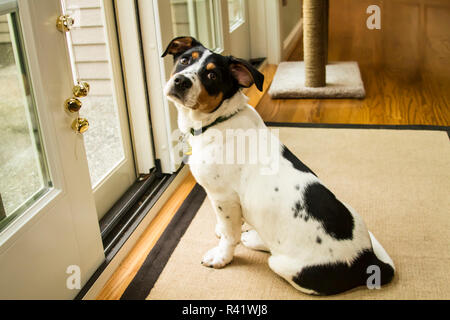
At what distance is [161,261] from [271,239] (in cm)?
52

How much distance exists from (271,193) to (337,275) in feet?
1.16

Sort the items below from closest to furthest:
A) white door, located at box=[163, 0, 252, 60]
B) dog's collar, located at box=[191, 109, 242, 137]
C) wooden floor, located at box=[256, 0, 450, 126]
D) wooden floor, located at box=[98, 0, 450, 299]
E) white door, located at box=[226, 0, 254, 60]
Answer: dog's collar, located at box=[191, 109, 242, 137] → wooden floor, located at box=[98, 0, 450, 299] → white door, located at box=[163, 0, 252, 60] → wooden floor, located at box=[256, 0, 450, 126] → white door, located at box=[226, 0, 254, 60]

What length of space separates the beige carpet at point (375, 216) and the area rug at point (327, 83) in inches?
24.2

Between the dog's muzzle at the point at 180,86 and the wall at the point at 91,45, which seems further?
the wall at the point at 91,45

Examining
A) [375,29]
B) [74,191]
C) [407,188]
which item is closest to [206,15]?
[407,188]

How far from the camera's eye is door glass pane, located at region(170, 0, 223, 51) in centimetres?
270

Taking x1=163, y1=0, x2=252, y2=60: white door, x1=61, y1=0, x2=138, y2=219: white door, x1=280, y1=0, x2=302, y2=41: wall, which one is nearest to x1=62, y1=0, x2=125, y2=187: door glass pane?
x1=61, y1=0, x2=138, y2=219: white door

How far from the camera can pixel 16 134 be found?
→ 1.50m

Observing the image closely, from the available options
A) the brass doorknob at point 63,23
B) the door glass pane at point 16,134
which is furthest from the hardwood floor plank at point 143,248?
the brass doorknob at point 63,23

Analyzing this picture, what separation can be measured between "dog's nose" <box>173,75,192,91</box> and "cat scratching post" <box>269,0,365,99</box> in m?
2.21

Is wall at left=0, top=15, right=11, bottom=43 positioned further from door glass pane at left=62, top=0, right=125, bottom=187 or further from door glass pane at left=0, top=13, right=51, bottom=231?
door glass pane at left=62, top=0, right=125, bottom=187

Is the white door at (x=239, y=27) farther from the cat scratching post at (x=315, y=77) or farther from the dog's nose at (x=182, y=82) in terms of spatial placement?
the dog's nose at (x=182, y=82)

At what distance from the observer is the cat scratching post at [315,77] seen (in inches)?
142

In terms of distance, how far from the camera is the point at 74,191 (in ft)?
5.59
